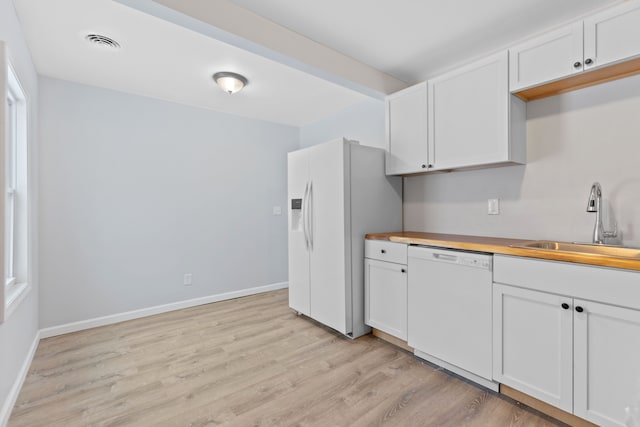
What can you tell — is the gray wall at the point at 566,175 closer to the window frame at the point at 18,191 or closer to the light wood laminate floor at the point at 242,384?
the light wood laminate floor at the point at 242,384

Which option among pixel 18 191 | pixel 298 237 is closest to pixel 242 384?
pixel 298 237

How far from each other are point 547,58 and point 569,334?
1.64 meters

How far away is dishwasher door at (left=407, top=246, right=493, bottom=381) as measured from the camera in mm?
1940

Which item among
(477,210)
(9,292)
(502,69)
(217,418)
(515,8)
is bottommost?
(217,418)

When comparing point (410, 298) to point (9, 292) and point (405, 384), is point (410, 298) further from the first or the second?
point (9, 292)

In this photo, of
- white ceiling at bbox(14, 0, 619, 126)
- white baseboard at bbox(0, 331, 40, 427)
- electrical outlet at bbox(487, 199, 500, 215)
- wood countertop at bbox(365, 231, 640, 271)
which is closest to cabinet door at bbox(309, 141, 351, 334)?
wood countertop at bbox(365, 231, 640, 271)

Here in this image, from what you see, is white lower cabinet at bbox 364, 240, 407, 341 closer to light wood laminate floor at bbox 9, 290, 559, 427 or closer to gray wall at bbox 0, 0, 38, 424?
light wood laminate floor at bbox 9, 290, 559, 427

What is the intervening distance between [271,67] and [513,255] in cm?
244

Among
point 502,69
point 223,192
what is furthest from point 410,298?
point 223,192

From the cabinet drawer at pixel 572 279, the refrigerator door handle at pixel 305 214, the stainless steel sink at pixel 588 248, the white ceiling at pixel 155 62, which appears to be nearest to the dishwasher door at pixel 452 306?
the cabinet drawer at pixel 572 279

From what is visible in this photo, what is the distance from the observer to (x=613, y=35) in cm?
169

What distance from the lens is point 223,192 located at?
13.2ft

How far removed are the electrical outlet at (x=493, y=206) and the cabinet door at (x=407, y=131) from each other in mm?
584

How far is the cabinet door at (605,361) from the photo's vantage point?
1.41 metres
